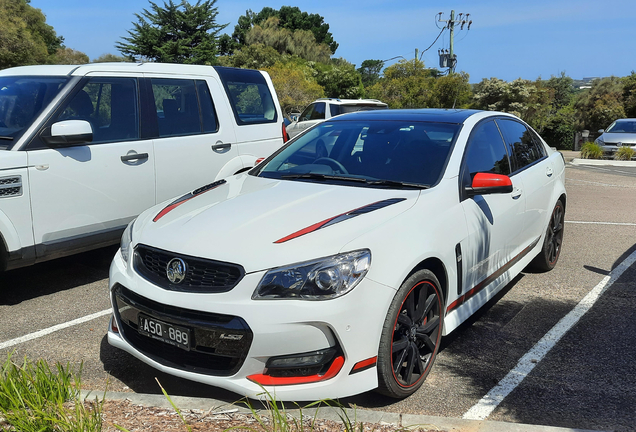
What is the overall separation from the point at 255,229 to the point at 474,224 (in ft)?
5.19

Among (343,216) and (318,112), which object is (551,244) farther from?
(318,112)

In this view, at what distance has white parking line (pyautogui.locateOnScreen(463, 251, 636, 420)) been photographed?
3.23 meters

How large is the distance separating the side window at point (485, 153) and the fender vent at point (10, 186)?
340cm

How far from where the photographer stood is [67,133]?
4672mm

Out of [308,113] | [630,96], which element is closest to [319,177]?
[308,113]

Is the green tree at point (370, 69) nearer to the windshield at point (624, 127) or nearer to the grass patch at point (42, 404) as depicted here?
the windshield at point (624, 127)

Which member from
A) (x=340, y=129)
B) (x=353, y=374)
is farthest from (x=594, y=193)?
(x=353, y=374)

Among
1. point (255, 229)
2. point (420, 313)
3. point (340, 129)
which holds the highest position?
point (340, 129)

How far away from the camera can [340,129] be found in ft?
15.5

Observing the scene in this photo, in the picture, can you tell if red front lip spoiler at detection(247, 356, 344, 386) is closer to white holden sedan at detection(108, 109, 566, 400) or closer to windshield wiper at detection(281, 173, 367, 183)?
white holden sedan at detection(108, 109, 566, 400)

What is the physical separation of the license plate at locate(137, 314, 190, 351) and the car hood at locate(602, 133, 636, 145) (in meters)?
22.0

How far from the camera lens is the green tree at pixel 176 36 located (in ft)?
182

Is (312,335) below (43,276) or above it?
above

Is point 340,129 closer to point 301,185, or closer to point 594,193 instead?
point 301,185
